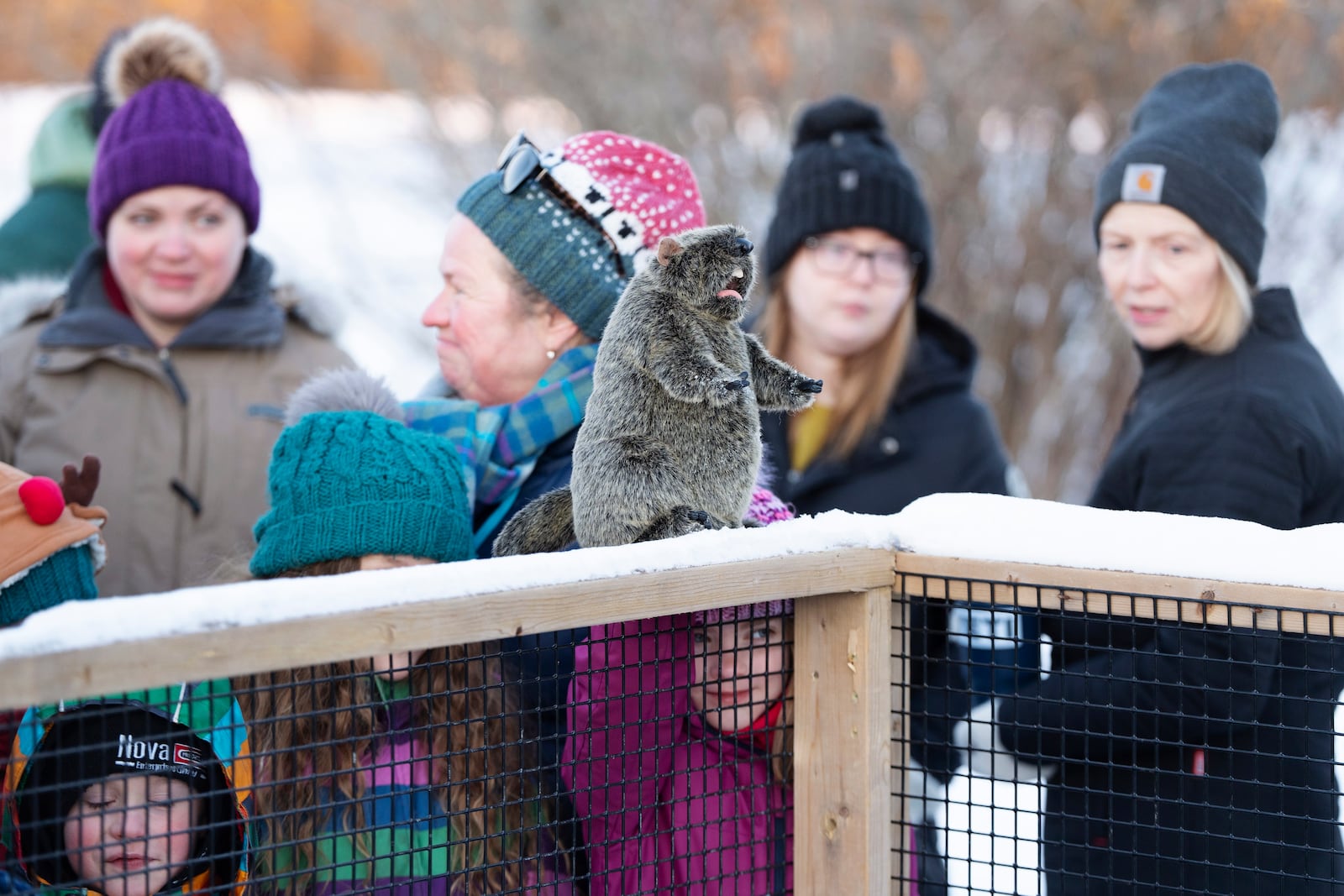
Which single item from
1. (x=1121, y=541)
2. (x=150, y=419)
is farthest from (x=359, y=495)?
(x=150, y=419)

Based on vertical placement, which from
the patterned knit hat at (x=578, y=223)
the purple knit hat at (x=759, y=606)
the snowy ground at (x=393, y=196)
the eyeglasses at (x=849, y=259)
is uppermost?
the snowy ground at (x=393, y=196)

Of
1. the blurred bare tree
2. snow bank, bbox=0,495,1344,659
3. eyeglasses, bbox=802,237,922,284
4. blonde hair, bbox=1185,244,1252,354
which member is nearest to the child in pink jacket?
snow bank, bbox=0,495,1344,659

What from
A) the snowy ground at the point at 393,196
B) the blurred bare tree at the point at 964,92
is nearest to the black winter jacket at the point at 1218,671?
the blurred bare tree at the point at 964,92

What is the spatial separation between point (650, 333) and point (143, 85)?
2.30 metres

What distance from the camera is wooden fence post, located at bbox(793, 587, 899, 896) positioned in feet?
5.68

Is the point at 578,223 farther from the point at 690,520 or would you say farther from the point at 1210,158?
the point at 1210,158

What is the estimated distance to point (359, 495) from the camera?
1.88 metres

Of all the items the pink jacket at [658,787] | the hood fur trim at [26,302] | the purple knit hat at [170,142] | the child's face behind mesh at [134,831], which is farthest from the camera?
the hood fur trim at [26,302]

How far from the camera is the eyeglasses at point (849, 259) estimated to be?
10.4 ft

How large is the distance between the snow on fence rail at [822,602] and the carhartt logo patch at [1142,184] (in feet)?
3.43

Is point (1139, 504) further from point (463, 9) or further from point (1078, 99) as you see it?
point (463, 9)

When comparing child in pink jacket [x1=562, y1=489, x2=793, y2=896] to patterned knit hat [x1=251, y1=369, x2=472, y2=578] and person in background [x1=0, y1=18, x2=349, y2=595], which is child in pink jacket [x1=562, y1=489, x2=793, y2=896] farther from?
person in background [x1=0, y1=18, x2=349, y2=595]

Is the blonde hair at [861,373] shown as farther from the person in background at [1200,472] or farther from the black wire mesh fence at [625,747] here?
the black wire mesh fence at [625,747]

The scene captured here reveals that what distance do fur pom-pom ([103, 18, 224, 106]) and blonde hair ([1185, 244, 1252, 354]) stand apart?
2520mm
